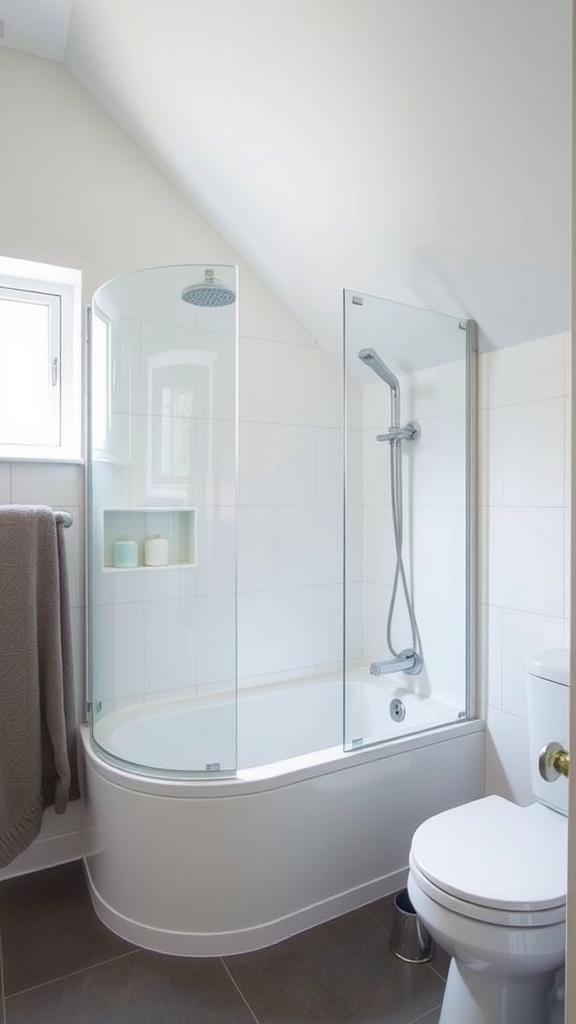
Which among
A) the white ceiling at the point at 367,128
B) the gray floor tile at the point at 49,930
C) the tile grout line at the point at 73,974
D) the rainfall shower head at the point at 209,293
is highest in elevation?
the white ceiling at the point at 367,128

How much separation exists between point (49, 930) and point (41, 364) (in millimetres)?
1890

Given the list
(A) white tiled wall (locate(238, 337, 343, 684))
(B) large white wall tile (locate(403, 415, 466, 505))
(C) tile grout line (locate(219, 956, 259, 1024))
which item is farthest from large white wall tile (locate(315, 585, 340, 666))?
(C) tile grout line (locate(219, 956, 259, 1024))

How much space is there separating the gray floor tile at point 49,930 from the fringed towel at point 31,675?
0.20 m

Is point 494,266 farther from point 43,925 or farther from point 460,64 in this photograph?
point 43,925

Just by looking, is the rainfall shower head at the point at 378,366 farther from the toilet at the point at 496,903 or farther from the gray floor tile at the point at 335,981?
the gray floor tile at the point at 335,981

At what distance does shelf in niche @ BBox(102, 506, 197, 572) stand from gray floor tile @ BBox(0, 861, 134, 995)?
1065mm

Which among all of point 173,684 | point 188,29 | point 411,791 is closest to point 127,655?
point 173,684

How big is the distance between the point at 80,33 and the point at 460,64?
1326 millimetres

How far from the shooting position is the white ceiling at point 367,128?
1247 millimetres

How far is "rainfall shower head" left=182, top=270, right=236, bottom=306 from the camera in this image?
1.83 m

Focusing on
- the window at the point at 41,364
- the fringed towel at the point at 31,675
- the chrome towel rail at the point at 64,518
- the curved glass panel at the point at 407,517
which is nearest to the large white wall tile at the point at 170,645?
the fringed towel at the point at 31,675

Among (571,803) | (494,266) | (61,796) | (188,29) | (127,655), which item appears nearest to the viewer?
(571,803)

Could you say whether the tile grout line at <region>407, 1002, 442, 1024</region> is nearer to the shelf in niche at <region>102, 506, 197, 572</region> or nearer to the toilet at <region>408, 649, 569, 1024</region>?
the toilet at <region>408, 649, 569, 1024</region>

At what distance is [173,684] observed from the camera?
6.64ft
